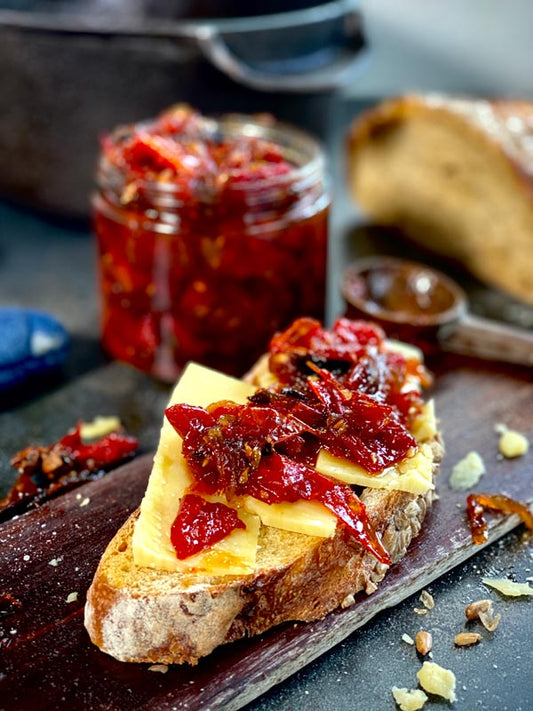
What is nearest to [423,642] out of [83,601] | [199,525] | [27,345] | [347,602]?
[347,602]

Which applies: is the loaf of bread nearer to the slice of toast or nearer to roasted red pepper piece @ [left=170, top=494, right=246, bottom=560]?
the slice of toast

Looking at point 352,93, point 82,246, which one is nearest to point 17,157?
point 82,246

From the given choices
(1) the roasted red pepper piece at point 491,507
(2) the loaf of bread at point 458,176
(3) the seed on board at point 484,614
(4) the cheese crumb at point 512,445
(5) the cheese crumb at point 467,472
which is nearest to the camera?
(3) the seed on board at point 484,614


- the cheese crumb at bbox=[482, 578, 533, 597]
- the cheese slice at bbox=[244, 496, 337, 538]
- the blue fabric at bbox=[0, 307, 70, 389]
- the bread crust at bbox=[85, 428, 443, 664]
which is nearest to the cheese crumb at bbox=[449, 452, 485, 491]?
the cheese crumb at bbox=[482, 578, 533, 597]

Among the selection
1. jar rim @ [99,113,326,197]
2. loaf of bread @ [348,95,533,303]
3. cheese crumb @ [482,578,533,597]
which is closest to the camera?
cheese crumb @ [482,578,533,597]

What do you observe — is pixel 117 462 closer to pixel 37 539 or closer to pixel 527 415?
pixel 37 539

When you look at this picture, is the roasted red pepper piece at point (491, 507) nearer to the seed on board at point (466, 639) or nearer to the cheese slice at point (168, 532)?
the seed on board at point (466, 639)

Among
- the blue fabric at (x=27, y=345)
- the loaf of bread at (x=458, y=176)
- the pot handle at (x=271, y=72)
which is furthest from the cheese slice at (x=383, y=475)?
the loaf of bread at (x=458, y=176)
